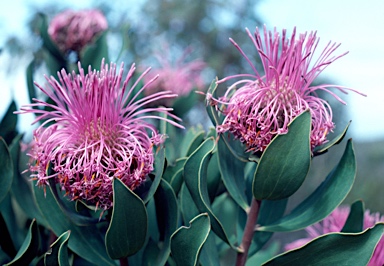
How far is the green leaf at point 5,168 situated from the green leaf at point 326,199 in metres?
0.40

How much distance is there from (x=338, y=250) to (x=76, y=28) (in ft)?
3.82

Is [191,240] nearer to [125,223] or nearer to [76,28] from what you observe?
[125,223]

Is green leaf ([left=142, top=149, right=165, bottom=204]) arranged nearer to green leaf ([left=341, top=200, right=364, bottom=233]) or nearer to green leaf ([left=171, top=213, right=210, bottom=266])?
green leaf ([left=171, top=213, right=210, bottom=266])

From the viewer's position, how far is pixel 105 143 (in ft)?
2.20

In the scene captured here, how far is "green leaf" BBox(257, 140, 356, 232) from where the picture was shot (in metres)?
0.70

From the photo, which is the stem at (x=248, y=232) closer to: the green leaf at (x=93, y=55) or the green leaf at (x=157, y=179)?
the green leaf at (x=157, y=179)

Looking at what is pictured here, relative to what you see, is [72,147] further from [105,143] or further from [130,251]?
[130,251]

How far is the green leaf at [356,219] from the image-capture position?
762 mm

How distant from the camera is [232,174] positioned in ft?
2.47

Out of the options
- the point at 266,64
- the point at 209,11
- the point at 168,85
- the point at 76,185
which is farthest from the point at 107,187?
the point at 209,11

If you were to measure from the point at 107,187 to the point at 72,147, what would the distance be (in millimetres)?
91

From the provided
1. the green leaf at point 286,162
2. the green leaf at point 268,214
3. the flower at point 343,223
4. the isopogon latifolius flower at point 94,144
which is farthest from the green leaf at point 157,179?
the flower at point 343,223

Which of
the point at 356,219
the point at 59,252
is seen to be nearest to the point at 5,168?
the point at 59,252

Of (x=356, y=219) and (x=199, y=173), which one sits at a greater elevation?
(x=199, y=173)
